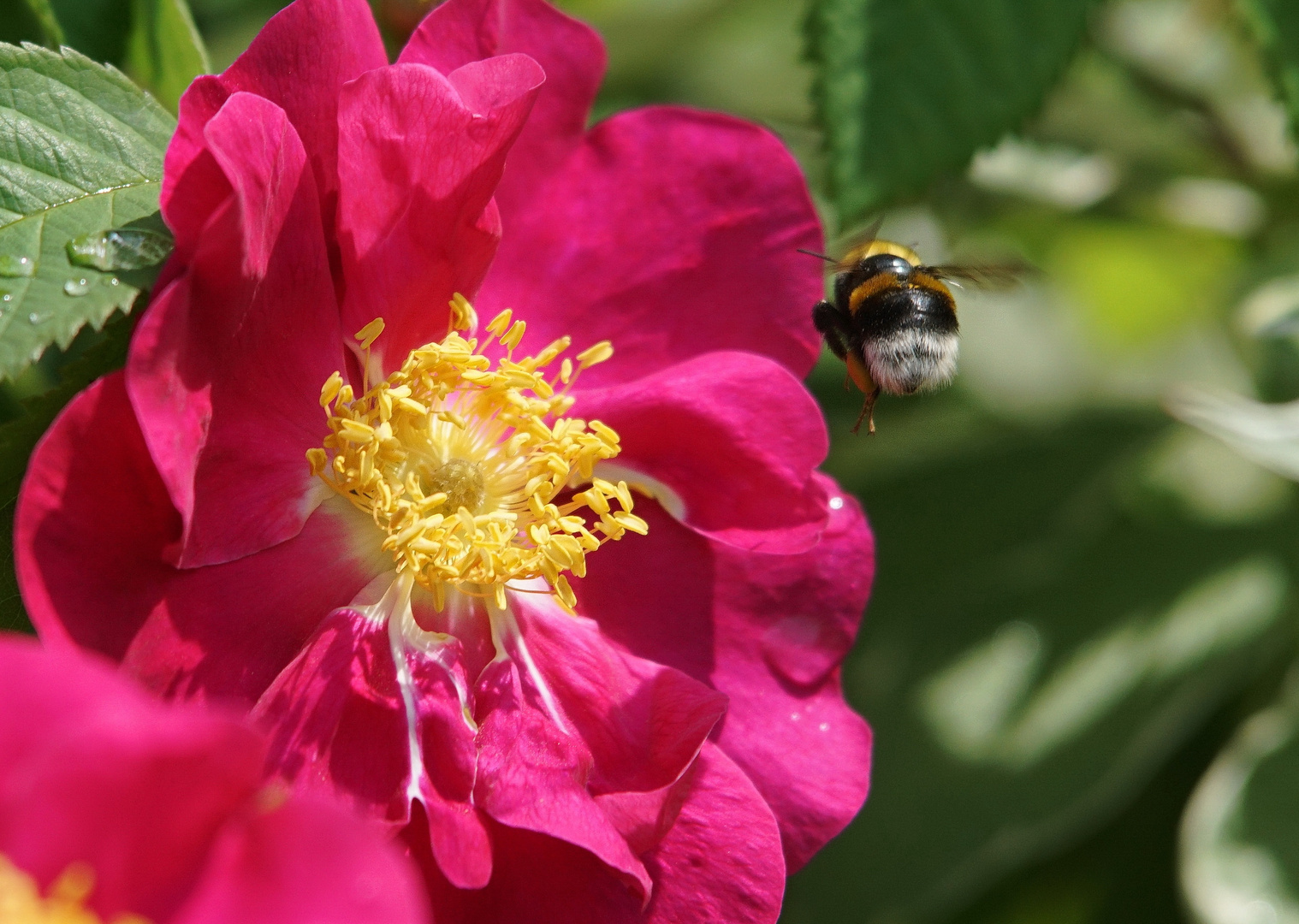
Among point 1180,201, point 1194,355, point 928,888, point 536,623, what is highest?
point 536,623

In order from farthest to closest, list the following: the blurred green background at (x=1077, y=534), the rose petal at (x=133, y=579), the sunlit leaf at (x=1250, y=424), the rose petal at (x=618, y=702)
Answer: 1. the blurred green background at (x=1077, y=534)
2. the sunlit leaf at (x=1250, y=424)
3. the rose petal at (x=618, y=702)
4. the rose petal at (x=133, y=579)

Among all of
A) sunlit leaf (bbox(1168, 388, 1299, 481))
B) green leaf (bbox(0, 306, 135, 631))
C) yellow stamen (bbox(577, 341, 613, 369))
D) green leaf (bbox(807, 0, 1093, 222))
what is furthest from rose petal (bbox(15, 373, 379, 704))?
sunlit leaf (bbox(1168, 388, 1299, 481))

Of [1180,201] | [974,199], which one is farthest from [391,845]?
[1180,201]

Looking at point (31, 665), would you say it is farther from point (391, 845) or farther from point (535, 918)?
point (535, 918)

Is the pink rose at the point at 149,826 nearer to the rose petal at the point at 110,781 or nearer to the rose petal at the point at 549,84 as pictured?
the rose petal at the point at 110,781

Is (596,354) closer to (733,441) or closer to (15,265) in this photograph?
(733,441)

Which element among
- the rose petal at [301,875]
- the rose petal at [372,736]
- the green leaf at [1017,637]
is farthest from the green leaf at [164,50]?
the green leaf at [1017,637]

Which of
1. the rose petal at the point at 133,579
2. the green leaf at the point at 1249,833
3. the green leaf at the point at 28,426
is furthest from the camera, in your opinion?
the green leaf at the point at 1249,833
